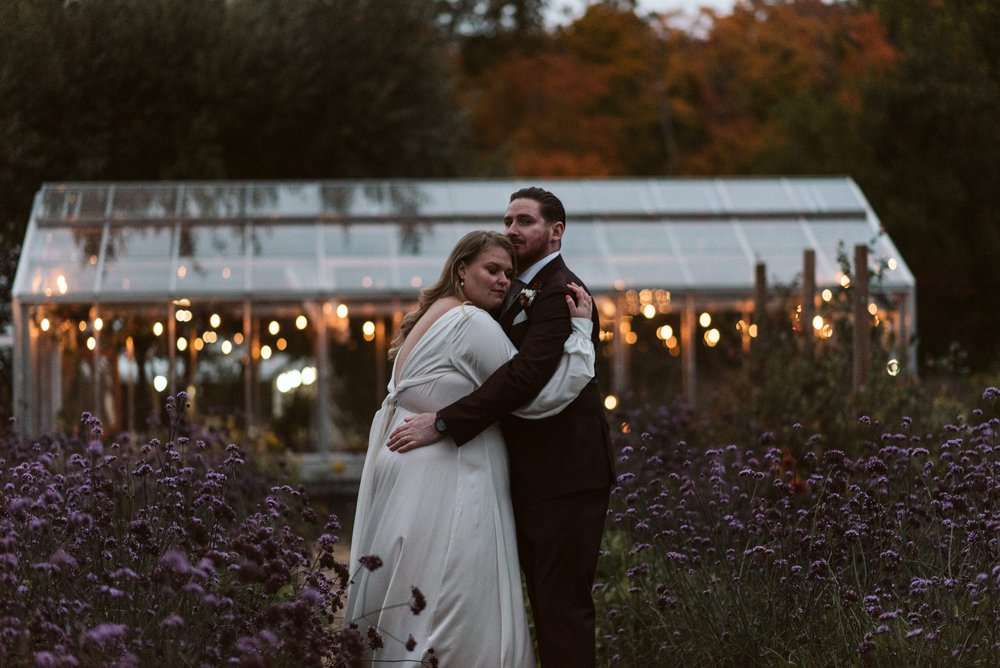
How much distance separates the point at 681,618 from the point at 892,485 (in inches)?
38.2

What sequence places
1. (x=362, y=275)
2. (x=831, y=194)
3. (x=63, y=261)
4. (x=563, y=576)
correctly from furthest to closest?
(x=831, y=194), (x=362, y=275), (x=63, y=261), (x=563, y=576)

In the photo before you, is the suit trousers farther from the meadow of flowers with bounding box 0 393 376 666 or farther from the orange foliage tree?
the orange foliage tree

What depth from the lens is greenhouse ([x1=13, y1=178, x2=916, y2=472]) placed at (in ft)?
45.5

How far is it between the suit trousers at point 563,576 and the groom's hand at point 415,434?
1.31 feet

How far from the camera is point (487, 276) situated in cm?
447

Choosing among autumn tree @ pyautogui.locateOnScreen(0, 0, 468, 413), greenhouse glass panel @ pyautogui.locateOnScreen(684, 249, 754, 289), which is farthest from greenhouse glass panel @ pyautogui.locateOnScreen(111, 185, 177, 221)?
greenhouse glass panel @ pyautogui.locateOnScreen(684, 249, 754, 289)

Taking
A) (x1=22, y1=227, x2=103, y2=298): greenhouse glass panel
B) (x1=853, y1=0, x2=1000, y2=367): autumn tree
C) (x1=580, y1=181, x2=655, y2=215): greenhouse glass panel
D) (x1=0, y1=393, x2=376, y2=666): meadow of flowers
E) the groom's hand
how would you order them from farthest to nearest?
1. (x1=853, y1=0, x2=1000, y2=367): autumn tree
2. (x1=580, y1=181, x2=655, y2=215): greenhouse glass panel
3. (x1=22, y1=227, x2=103, y2=298): greenhouse glass panel
4. the groom's hand
5. (x1=0, y1=393, x2=376, y2=666): meadow of flowers

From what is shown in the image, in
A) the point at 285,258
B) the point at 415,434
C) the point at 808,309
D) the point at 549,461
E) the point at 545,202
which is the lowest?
the point at 549,461

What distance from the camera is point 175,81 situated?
18828 mm

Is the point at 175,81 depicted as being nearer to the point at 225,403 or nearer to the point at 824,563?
the point at 225,403

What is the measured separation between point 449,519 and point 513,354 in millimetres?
594

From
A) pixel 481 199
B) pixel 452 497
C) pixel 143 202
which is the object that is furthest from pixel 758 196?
pixel 452 497

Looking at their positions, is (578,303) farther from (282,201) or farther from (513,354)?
(282,201)

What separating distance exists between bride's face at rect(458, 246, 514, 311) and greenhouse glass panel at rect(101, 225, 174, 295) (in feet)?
32.3
